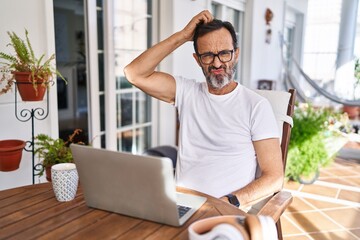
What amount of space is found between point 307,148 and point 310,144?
42 mm

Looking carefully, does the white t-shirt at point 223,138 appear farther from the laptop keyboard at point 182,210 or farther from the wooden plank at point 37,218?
the wooden plank at point 37,218

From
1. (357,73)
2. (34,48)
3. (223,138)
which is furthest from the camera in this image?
(357,73)

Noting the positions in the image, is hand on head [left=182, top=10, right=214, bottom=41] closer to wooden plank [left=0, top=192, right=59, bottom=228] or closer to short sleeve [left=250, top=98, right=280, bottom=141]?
short sleeve [left=250, top=98, right=280, bottom=141]

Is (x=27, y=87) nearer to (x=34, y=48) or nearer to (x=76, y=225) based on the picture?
(x=34, y=48)

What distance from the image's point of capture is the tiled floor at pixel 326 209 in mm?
2137

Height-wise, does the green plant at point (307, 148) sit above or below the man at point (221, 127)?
below

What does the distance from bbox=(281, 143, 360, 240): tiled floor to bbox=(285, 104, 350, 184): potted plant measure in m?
0.13

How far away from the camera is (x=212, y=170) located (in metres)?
1.30

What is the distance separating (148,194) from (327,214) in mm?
2025

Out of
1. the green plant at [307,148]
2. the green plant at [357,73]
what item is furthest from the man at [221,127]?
the green plant at [357,73]

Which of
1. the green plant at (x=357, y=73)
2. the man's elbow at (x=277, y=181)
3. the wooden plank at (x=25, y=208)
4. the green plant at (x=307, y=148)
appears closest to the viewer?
the wooden plank at (x=25, y=208)

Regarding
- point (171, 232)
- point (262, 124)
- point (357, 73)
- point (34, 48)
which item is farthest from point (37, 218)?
point (357, 73)

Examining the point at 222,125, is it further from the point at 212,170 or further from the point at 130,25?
the point at 130,25

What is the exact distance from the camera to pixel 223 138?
4.28ft
